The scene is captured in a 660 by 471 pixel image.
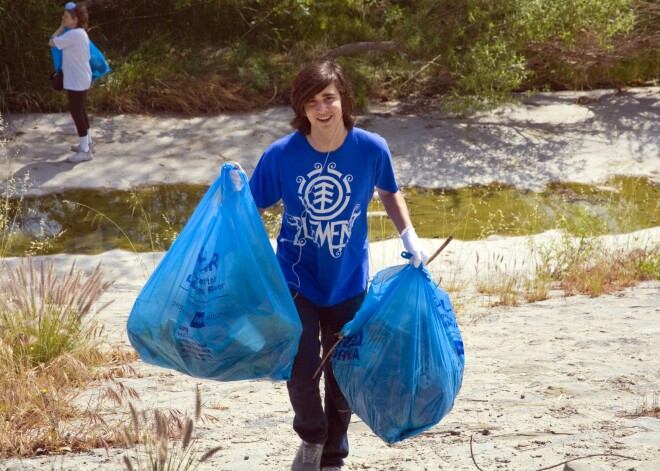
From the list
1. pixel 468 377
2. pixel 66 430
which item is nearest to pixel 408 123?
pixel 468 377

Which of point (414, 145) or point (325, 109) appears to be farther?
point (414, 145)

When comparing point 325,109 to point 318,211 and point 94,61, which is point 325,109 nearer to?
point 318,211

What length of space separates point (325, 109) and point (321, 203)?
30 centimetres

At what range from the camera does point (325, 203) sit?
3.02 m

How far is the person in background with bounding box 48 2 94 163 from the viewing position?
8.84 meters

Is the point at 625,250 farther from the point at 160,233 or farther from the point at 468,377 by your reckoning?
the point at 160,233

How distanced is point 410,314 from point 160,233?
531 centimetres

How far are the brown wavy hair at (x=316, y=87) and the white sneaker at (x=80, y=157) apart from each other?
6488 millimetres

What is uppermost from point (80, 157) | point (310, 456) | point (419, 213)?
point (80, 157)

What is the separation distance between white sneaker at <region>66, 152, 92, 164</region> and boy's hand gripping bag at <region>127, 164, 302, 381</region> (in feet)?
21.6

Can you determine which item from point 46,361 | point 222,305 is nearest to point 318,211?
point 222,305

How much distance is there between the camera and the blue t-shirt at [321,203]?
303 cm

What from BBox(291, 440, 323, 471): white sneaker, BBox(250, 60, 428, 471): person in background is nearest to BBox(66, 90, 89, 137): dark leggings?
BBox(250, 60, 428, 471): person in background

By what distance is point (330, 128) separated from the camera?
9.93 ft
